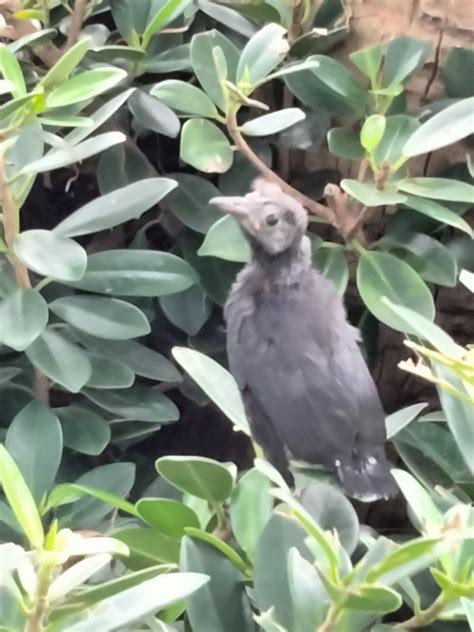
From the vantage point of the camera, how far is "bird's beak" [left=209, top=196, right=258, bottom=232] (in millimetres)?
1000

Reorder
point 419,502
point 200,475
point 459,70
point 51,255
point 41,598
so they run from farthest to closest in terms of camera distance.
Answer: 1. point 459,70
2. point 51,255
3. point 200,475
4. point 419,502
5. point 41,598

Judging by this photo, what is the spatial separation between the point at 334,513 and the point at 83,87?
0.51m

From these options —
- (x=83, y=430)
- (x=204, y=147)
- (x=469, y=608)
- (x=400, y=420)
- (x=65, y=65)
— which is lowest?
(x=83, y=430)

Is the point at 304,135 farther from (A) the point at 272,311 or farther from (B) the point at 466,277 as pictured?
(B) the point at 466,277

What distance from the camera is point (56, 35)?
122 cm

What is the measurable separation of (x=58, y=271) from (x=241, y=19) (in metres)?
0.49

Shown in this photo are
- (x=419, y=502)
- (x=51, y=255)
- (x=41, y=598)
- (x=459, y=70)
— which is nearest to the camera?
(x=41, y=598)

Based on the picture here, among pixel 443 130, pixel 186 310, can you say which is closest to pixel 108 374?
pixel 186 310

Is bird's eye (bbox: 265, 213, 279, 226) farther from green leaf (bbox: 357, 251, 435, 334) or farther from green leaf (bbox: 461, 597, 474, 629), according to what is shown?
green leaf (bbox: 461, 597, 474, 629)

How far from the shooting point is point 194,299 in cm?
120

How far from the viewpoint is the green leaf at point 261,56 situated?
1.08 metres

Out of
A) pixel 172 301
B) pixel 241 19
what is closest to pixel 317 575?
pixel 172 301

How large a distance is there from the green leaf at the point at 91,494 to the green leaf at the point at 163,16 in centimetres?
53

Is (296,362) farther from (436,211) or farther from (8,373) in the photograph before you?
(8,373)
